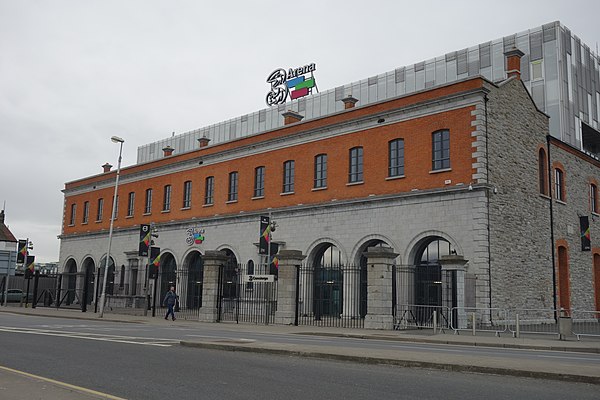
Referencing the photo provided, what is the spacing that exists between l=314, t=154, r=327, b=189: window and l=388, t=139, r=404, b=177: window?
4.40 meters

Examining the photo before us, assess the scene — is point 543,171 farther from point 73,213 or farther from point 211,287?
point 73,213

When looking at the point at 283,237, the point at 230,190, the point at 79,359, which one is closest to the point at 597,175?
the point at 283,237

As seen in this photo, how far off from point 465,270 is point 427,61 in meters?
31.6

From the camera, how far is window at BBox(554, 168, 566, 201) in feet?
103

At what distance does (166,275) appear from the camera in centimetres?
4244

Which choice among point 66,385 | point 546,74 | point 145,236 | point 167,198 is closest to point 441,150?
point 145,236

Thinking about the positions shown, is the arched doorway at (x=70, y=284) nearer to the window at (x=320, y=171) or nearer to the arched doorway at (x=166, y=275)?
the arched doorway at (x=166, y=275)

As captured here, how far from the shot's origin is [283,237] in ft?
110

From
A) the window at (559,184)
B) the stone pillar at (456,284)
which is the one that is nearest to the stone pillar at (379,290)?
the stone pillar at (456,284)

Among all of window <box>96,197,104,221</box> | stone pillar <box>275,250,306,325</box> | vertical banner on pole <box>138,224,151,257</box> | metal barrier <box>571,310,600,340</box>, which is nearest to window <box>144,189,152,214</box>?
window <box>96,197,104,221</box>

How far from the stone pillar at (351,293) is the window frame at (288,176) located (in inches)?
272

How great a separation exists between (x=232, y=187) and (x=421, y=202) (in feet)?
49.1

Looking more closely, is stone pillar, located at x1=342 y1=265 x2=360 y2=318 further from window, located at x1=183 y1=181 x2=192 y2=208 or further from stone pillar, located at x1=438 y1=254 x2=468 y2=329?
window, located at x1=183 y1=181 x2=192 y2=208

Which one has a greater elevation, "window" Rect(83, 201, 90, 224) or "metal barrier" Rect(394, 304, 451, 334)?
"window" Rect(83, 201, 90, 224)
